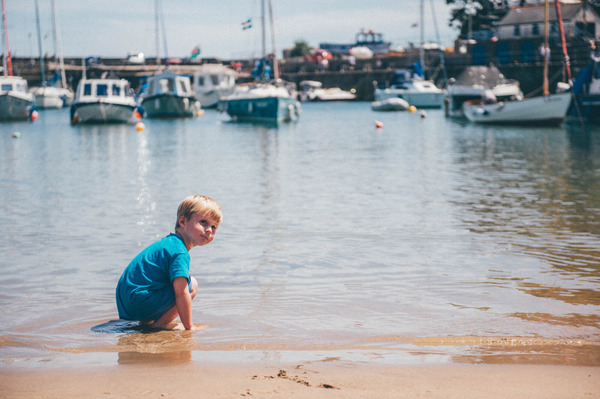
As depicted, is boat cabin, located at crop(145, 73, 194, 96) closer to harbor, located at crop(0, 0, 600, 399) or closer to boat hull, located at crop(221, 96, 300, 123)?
boat hull, located at crop(221, 96, 300, 123)

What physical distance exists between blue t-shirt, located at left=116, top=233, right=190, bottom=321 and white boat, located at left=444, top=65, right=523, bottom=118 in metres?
45.8

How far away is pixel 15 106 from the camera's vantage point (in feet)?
150

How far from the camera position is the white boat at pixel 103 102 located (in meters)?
41.5

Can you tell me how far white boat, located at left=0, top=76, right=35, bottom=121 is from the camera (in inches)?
1767

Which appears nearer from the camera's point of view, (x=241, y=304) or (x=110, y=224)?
(x=241, y=304)

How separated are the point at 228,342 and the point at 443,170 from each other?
13519 millimetres

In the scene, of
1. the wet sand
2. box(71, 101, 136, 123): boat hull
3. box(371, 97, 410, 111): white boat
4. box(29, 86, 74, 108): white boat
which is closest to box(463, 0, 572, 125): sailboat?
box(71, 101, 136, 123): boat hull

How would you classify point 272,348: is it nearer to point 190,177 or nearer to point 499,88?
point 190,177


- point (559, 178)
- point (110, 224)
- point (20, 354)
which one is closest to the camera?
point (20, 354)

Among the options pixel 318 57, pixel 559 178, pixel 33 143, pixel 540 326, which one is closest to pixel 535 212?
pixel 559 178

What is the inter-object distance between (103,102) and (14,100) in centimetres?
772

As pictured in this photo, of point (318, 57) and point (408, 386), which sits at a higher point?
point (318, 57)

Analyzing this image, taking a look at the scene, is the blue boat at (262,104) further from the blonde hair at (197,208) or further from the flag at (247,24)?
the blonde hair at (197,208)

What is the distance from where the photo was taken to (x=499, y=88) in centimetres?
4862
